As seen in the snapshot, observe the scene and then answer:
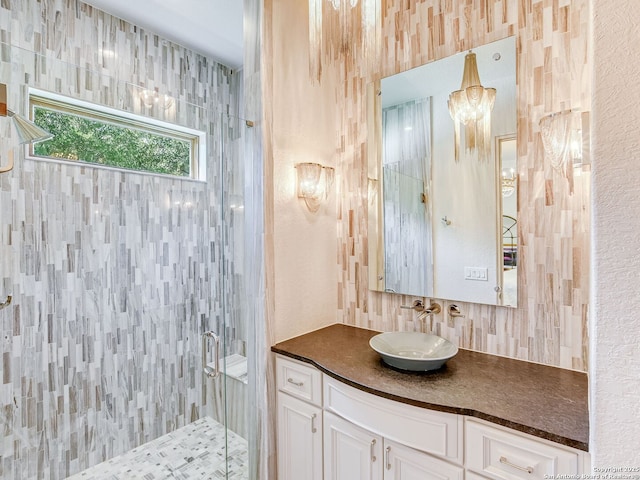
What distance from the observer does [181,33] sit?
7.43ft

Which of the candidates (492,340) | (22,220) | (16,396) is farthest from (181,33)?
(492,340)

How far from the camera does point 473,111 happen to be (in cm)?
164

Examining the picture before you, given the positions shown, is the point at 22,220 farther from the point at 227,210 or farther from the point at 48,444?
the point at 48,444

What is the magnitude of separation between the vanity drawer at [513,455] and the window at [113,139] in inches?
72.7

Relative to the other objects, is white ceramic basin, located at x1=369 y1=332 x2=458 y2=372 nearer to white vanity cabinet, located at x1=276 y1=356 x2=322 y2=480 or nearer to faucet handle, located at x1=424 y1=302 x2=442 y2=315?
faucet handle, located at x1=424 y1=302 x2=442 y2=315

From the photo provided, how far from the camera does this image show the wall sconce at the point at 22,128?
1449mm

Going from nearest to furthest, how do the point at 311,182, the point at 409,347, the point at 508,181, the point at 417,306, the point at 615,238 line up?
the point at 615,238
the point at 508,181
the point at 409,347
the point at 417,306
the point at 311,182

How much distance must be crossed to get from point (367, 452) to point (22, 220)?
75.3 inches

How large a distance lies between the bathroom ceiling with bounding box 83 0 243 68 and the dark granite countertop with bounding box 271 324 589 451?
2.10 meters

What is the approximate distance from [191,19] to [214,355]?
214 cm

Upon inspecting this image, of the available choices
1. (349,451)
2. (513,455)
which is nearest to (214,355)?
(349,451)

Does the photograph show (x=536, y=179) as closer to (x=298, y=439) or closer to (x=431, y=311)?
(x=431, y=311)

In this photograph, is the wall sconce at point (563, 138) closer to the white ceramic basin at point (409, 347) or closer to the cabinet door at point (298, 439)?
the white ceramic basin at point (409, 347)

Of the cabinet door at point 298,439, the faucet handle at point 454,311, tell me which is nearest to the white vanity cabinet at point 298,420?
the cabinet door at point 298,439
